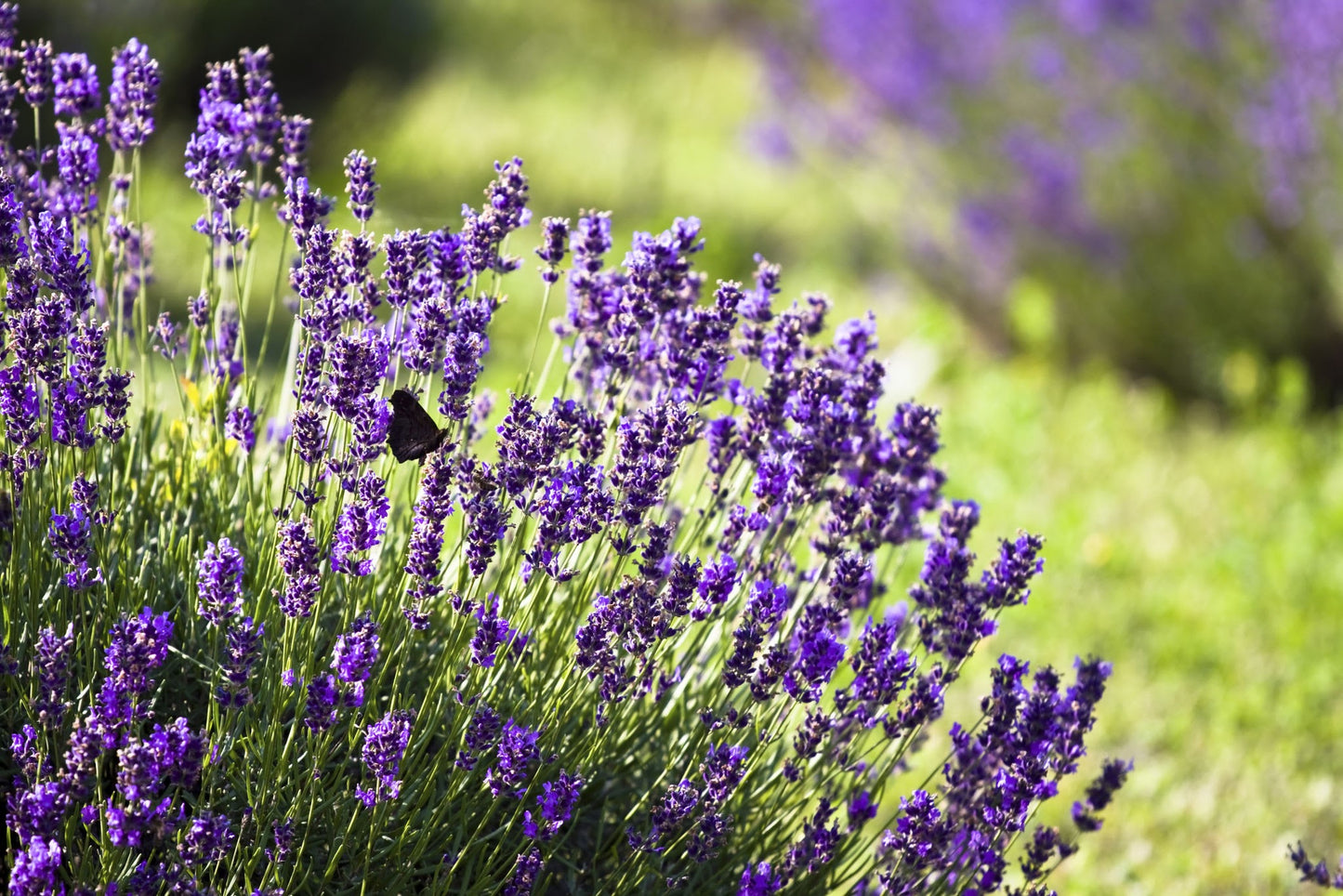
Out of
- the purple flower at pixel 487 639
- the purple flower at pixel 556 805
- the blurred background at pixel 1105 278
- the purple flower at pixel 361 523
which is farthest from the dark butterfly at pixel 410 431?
the blurred background at pixel 1105 278

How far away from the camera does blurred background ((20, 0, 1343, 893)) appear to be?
4098mm

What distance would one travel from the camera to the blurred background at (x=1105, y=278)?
410 cm

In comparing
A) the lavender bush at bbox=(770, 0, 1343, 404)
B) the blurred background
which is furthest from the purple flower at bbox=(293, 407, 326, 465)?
the lavender bush at bbox=(770, 0, 1343, 404)

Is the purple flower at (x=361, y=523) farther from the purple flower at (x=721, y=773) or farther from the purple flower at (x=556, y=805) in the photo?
the purple flower at (x=721, y=773)

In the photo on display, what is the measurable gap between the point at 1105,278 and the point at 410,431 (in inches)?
216

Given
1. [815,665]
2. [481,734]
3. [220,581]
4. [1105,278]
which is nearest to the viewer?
[220,581]

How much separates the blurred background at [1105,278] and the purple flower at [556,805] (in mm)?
1940

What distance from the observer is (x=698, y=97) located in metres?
13.1

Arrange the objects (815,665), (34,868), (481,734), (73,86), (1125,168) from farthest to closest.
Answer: (1125,168)
(73,86)
(815,665)
(481,734)
(34,868)

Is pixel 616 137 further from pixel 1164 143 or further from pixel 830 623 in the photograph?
pixel 830 623

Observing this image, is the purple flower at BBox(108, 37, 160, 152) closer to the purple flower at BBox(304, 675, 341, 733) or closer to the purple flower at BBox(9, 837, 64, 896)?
the purple flower at BBox(304, 675, 341, 733)

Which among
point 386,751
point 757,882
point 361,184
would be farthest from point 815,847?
point 361,184

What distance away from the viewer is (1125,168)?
6.41 metres

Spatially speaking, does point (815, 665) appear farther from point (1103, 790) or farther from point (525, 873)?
point (1103, 790)
